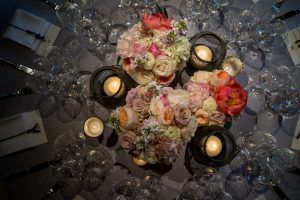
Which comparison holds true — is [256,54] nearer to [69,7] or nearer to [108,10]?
[108,10]

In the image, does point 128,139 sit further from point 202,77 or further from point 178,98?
point 202,77

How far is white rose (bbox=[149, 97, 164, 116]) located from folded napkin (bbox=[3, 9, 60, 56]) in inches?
43.3

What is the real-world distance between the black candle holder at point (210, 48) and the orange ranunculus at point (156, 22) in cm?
30

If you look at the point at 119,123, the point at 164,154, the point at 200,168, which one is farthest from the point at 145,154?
the point at 200,168

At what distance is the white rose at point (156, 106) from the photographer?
1.59m

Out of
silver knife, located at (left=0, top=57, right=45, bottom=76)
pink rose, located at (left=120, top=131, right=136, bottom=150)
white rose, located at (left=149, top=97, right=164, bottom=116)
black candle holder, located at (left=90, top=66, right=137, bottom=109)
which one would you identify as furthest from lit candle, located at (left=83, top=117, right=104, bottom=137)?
white rose, located at (left=149, top=97, right=164, bottom=116)

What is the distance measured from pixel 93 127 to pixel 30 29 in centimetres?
83

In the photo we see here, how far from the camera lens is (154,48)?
Result: 1.70 meters

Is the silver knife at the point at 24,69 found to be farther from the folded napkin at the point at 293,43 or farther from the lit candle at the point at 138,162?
the folded napkin at the point at 293,43

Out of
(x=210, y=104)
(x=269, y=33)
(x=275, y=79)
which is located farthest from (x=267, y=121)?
(x=210, y=104)

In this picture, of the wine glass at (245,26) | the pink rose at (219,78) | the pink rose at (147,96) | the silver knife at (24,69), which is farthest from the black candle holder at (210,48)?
the silver knife at (24,69)

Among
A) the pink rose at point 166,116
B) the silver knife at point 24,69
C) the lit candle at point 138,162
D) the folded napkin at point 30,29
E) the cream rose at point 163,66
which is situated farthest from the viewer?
the folded napkin at point 30,29

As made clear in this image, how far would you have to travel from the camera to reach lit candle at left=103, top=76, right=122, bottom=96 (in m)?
2.07

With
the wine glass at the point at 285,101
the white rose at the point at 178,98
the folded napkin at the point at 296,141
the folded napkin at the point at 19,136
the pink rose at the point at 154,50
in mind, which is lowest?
the folded napkin at the point at 19,136
